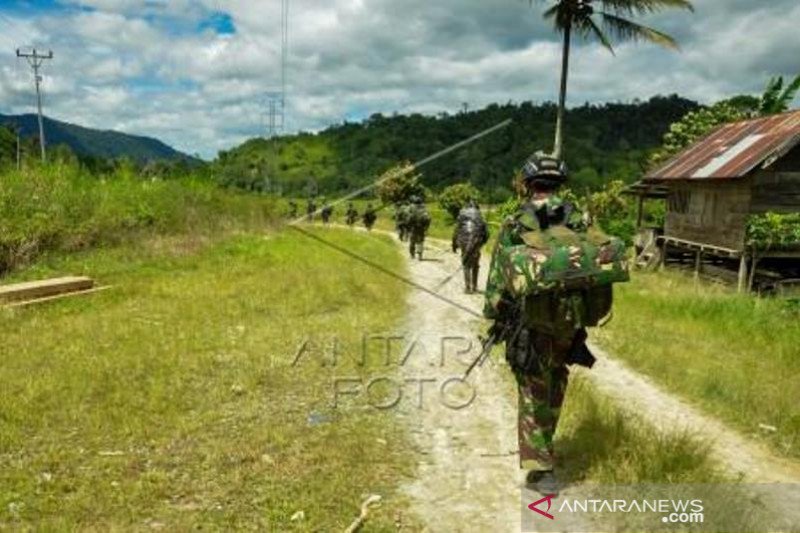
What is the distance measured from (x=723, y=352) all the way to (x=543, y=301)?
23.7 ft

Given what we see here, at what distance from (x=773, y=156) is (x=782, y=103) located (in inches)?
641

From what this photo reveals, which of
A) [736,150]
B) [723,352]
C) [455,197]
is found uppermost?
[736,150]

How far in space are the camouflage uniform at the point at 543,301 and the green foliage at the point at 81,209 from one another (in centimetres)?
1360

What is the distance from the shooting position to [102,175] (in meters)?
22.2

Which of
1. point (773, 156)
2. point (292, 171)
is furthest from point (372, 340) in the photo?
point (292, 171)

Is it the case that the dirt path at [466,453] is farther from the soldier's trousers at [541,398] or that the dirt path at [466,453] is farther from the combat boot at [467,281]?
the combat boot at [467,281]

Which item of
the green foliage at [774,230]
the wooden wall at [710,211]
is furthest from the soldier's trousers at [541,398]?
the wooden wall at [710,211]

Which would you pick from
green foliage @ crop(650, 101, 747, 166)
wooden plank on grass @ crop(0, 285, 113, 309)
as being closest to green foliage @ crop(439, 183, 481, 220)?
green foliage @ crop(650, 101, 747, 166)

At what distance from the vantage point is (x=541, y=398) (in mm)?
5203

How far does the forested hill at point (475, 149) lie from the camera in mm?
47250

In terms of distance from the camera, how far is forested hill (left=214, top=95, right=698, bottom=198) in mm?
47250

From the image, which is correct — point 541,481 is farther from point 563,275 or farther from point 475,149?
point 475,149

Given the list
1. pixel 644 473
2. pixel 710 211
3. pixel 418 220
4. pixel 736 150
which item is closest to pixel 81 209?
pixel 418 220

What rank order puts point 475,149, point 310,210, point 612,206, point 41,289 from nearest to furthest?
point 41,289 < point 475,149 < point 310,210 < point 612,206
